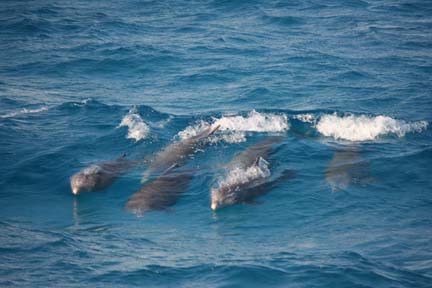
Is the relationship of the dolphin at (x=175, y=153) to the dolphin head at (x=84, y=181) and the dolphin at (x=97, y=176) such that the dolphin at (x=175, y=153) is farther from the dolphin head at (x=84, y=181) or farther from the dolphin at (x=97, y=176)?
the dolphin head at (x=84, y=181)

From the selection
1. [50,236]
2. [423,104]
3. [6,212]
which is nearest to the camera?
[50,236]

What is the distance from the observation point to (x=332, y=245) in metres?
14.8

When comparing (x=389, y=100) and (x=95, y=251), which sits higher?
(x=389, y=100)

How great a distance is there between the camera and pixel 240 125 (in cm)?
2289

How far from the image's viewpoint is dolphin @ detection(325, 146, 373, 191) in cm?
1816

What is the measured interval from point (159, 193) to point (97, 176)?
206cm

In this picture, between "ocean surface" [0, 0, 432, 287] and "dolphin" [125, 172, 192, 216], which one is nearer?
"ocean surface" [0, 0, 432, 287]

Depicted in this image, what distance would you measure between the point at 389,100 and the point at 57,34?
1963 cm

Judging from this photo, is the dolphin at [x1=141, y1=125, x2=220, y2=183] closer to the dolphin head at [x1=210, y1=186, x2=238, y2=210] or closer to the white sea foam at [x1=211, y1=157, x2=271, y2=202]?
the white sea foam at [x1=211, y1=157, x2=271, y2=202]

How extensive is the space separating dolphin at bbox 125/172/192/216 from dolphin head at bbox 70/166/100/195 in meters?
1.34

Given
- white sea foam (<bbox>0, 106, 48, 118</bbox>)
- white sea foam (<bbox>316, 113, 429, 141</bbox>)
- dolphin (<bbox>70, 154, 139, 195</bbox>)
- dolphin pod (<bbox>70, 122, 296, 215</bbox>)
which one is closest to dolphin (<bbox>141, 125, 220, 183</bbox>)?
dolphin pod (<bbox>70, 122, 296, 215</bbox>)

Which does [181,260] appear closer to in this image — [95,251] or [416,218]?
[95,251]

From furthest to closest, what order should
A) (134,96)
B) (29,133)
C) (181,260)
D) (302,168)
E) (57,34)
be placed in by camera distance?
1. (57,34)
2. (134,96)
3. (29,133)
4. (302,168)
5. (181,260)

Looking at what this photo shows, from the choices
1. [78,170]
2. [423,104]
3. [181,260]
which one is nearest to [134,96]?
[78,170]
